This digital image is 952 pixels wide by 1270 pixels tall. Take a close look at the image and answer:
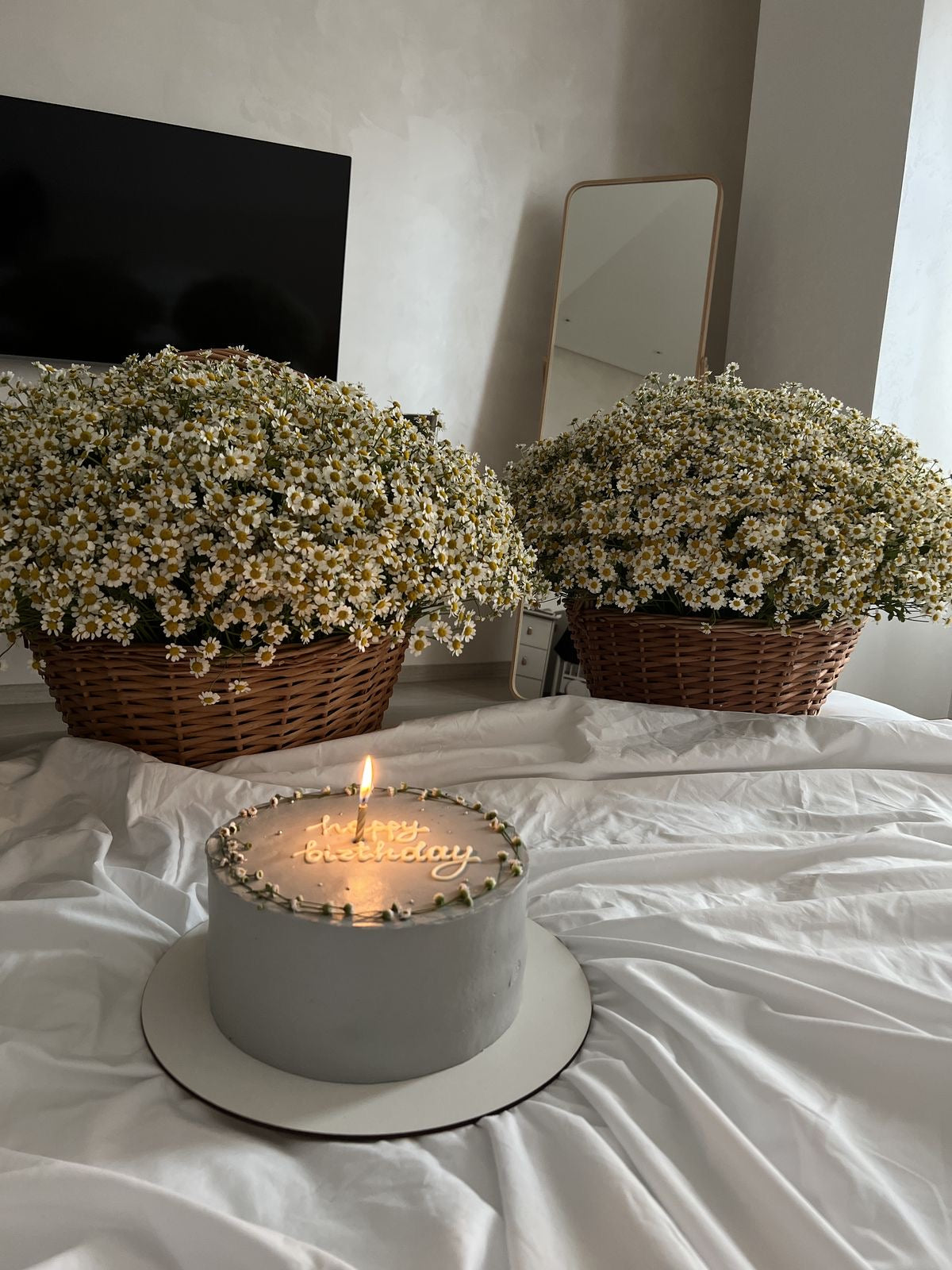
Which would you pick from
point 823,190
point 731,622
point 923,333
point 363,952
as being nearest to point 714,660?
point 731,622

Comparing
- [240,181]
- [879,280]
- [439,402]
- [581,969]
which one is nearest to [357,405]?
[581,969]

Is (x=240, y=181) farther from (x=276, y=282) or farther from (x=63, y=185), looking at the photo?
(x=63, y=185)

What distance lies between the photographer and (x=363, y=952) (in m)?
0.45

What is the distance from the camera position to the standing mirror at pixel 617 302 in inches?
127

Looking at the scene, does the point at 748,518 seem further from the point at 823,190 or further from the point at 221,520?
the point at 823,190

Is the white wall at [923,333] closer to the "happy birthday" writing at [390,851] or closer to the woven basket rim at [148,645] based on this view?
the woven basket rim at [148,645]

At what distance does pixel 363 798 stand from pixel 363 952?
4.2 inches

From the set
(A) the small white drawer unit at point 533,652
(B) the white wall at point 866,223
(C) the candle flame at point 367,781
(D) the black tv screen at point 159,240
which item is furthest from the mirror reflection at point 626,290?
(C) the candle flame at point 367,781

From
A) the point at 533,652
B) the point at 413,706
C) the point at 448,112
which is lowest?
the point at 533,652

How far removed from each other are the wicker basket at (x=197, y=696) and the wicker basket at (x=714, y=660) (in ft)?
0.96

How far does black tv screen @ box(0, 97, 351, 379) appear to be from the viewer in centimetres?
261

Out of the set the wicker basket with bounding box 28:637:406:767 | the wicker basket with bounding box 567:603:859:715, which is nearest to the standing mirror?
the wicker basket with bounding box 567:603:859:715

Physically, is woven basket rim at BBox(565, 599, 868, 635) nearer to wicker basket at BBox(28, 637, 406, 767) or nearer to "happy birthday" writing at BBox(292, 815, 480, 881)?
wicker basket at BBox(28, 637, 406, 767)

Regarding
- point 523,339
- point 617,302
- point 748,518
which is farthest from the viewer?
point 523,339
